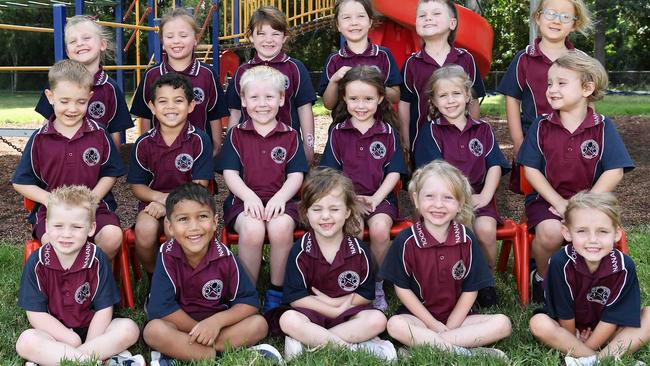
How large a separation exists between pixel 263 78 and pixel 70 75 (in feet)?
3.12

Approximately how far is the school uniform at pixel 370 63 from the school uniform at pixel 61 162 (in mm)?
1351

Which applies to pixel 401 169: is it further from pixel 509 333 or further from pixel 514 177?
pixel 509 333

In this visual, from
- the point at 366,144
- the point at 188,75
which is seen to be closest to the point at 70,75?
the point at 188,75

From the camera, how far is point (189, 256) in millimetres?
3324

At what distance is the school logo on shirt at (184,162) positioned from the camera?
3934 millimetres

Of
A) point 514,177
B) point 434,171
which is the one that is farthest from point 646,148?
point 434,171

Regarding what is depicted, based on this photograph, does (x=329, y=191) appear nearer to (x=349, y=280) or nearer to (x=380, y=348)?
(x=349, y=280)

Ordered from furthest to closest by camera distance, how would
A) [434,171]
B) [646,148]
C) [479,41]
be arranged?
[646,148]
[479,41]
[434,171]

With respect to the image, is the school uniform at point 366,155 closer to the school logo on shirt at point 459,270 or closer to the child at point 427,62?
the child at point 427,62

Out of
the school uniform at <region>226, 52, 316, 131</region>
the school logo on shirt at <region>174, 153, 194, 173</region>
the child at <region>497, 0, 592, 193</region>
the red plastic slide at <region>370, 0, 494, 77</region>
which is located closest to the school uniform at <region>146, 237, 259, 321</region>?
the school logo on shirt at <region>174, 153, 194, 173</region>

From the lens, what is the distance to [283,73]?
438 cm

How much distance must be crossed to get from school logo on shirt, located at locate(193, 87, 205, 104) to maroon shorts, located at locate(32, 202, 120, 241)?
0.89m

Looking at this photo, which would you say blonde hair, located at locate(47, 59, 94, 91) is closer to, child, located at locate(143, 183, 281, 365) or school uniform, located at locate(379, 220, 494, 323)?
child, located at locate(143, 183, 281, 365)

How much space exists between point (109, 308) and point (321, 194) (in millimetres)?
1041
